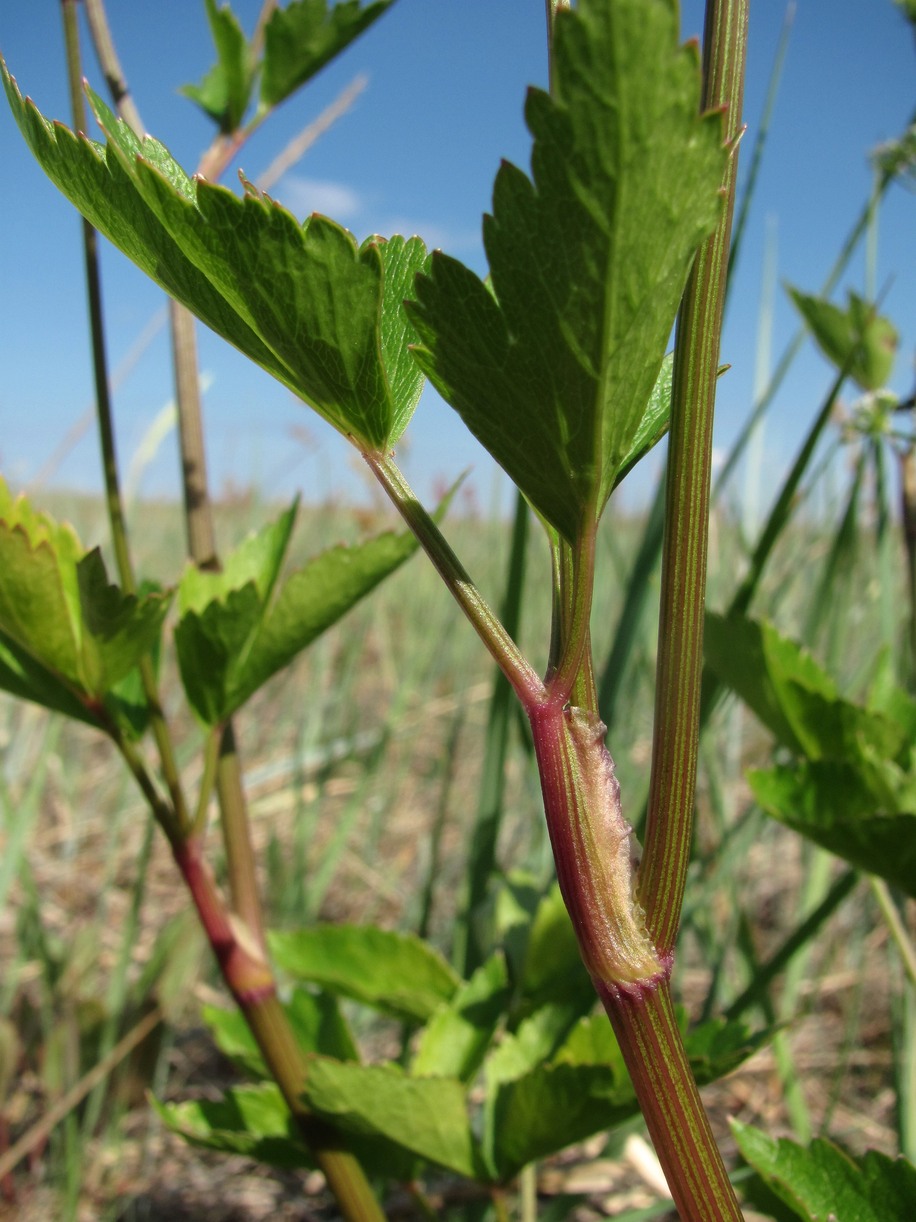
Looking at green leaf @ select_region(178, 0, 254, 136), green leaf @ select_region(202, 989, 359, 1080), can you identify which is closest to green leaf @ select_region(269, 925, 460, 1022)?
green leaf @ select_region(202, 989, 359, 1080)

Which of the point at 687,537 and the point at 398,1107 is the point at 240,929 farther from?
the point at 687,537

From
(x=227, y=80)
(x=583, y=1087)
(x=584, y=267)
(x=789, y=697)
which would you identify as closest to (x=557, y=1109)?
Answer: (x=583, y=1087)

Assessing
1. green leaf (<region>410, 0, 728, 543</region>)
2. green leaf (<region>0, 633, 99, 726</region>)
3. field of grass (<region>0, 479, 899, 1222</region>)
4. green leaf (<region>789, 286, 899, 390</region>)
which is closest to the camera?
green leaf (<region>410, 0, 728, 543</region>)

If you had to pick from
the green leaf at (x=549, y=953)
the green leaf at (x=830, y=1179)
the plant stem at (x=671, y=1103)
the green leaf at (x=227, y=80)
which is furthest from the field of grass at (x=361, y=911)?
the green leaf at (x=227, y=80)

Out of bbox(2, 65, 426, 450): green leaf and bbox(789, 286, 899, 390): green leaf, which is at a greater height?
bbox(789, 286, 899, 390): green leaf

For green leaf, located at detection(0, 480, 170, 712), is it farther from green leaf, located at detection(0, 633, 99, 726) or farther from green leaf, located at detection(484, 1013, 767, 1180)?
green leaf, located at detection(484, 1013, 767, 1180)

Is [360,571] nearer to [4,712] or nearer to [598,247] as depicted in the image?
[598,247]

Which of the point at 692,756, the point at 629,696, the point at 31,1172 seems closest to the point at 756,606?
the point at 629,696
